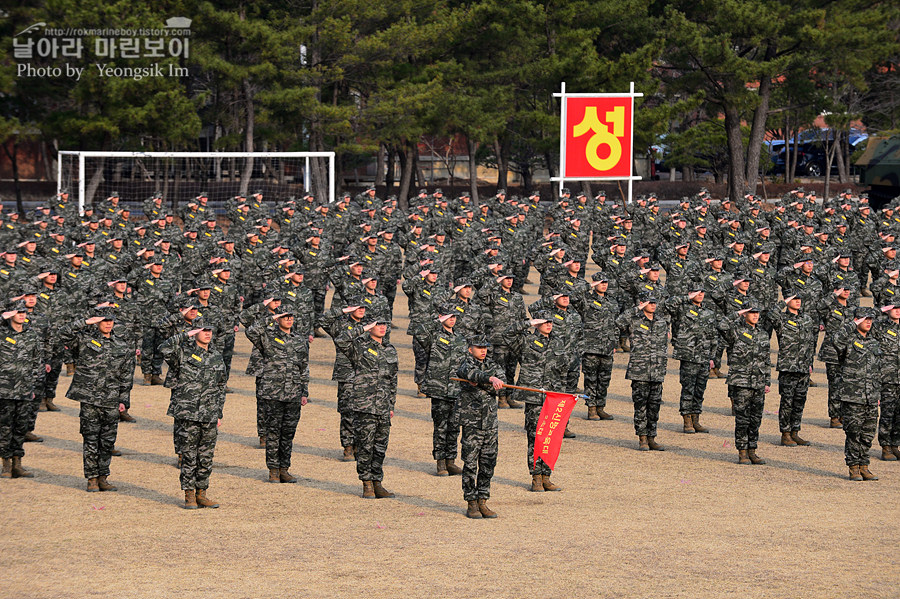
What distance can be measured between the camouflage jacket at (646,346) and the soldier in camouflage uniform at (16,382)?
768 cm

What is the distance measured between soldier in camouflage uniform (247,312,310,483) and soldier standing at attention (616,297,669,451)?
14.8 ft

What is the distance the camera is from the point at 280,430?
14859 millimetres

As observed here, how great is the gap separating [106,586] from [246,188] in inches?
1315

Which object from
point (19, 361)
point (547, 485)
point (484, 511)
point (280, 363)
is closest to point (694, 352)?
point (547, 485)

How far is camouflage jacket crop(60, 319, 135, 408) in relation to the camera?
1434 cm

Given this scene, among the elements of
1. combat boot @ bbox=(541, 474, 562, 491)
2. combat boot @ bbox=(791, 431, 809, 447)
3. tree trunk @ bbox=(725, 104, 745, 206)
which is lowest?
combat boot @ bbox=(541, 474, 562, 491)

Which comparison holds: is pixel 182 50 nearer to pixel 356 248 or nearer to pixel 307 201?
pixel 307 201

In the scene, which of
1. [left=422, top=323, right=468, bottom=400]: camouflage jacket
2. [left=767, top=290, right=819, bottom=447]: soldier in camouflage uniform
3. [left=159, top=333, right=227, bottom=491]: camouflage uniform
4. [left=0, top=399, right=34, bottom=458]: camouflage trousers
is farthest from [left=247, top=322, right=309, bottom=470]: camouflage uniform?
[left=767, top=290, right=819, bottom=447]: soldier in camouflage uniform

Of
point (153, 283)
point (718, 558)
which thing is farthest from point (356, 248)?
point (718, 558)

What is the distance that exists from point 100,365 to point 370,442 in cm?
335

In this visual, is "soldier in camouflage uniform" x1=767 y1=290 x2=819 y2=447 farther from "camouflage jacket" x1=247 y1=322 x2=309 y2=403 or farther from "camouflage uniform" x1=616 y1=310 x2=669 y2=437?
"camouflage jacket" x1=247 y1=322 x2=309 y2=403

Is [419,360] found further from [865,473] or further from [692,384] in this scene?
[865,473]

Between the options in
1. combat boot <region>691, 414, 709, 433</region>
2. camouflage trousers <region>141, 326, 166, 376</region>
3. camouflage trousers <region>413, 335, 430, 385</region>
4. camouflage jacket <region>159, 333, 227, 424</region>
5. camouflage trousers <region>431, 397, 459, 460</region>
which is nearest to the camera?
camouflage jacket <region>159, 333, 227, 424</region>

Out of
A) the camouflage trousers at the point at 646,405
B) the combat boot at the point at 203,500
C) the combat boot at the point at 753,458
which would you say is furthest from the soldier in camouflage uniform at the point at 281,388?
the combat boot at the point at 753,458
